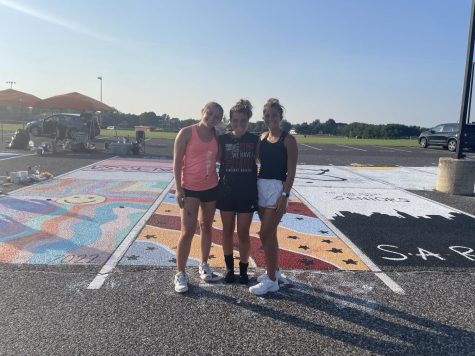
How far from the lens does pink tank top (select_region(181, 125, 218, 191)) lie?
3.77 meters

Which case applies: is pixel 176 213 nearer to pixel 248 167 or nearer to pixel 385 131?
pixel 248 167

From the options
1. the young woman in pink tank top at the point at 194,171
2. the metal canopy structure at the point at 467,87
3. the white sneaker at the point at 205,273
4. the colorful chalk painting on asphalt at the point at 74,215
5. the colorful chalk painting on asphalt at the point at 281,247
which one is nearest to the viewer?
the young woman in pink tank top at the point at 194,171

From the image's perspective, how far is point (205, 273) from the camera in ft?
13.3

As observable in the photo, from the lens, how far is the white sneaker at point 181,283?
12.2 ft

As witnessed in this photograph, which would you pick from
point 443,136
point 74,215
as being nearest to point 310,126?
point 443,136

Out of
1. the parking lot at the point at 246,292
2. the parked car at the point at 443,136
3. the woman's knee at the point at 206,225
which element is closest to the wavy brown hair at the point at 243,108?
the woman's knee at the point at 206,225

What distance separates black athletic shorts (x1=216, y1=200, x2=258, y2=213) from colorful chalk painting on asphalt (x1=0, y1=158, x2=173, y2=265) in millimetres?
1719

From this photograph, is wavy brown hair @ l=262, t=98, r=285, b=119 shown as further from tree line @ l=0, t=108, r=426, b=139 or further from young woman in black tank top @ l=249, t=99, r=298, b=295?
tree line @ l=0, t=108, r=426, b=139

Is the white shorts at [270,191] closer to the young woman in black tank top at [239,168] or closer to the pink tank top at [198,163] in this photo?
the young woman in black tank top at [239,168]

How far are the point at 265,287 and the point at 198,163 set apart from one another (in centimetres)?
137

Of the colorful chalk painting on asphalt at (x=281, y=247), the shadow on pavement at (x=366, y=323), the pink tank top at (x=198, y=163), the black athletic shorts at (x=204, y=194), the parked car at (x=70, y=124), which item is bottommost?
the shadow on pavement at (x=366, y=323)

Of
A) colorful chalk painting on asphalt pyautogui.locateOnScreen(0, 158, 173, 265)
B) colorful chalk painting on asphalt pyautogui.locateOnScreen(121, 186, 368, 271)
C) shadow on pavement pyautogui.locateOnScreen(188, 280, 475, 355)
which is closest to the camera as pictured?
shadow on pavement pyautogui.locateOnScreen(188, 280, 475, 355)

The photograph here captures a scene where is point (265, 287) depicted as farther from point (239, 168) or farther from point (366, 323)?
point (239, 168)

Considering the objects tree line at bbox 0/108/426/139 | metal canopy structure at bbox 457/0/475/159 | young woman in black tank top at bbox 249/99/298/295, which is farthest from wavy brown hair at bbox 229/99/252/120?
tree line at bbox 0/108/426/139
